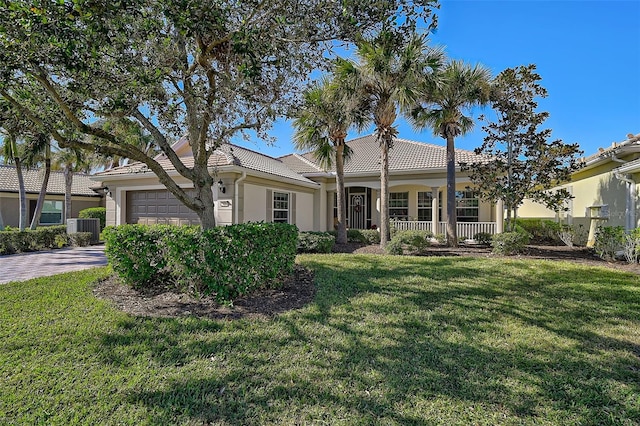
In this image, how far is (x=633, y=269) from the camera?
848 cm

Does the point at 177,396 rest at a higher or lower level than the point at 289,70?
lower

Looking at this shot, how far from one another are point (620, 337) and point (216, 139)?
25.6 feet

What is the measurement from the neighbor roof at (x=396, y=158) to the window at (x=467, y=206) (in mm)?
1933

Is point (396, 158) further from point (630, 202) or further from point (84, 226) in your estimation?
point (84, 226)

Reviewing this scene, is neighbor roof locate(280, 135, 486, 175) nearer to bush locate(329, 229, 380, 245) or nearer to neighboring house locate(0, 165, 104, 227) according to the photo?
bush locate(329, 229, 380, 245)

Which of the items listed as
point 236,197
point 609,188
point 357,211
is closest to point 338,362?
point 236,197

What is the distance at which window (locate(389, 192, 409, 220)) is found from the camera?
1744 centimetres

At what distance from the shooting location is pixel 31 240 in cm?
1224

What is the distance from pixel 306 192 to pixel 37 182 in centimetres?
1952

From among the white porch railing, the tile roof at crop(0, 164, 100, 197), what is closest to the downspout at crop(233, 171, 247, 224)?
the white porch railing

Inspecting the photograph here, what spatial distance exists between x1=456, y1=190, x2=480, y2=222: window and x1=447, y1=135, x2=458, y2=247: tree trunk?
13.3ft

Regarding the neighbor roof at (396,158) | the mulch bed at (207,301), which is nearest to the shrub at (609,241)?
the neighbor roof at (396,158)

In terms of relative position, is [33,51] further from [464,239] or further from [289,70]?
[464,239]

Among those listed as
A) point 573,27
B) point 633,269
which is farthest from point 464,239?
point 573,27
